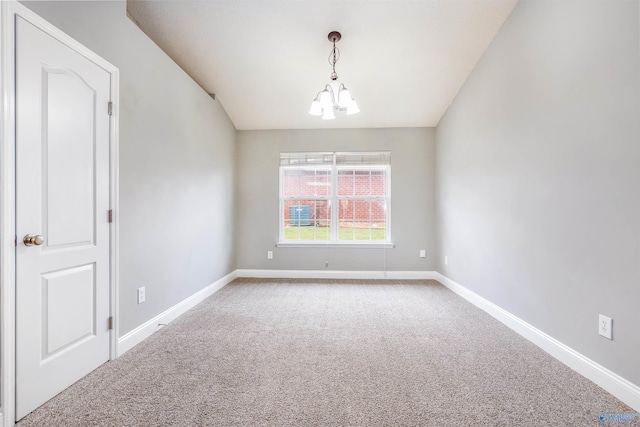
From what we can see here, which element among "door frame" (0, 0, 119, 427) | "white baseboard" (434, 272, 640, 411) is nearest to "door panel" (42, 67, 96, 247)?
"door frame" (0, 0, 119, 427)

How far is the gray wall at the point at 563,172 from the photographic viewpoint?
5.24 ft

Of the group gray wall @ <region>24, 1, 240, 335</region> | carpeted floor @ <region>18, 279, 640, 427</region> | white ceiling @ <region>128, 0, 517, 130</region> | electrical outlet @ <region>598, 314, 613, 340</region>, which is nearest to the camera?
carpeted floor @ <region>18, 279, 640, 427</region>

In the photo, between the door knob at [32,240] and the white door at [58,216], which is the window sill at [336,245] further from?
the door knob at [32,240]

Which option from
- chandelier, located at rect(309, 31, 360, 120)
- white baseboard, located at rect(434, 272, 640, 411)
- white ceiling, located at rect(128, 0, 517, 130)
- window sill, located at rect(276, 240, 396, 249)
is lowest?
white baseboard, located at rect(434, 272, 640, 411)

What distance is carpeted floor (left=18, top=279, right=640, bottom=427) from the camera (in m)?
1.47

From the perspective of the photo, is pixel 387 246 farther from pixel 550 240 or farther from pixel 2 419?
pixel 2 419

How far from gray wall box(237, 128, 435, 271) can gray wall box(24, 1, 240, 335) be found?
0.85 metres

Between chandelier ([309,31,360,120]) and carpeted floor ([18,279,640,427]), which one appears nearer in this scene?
carpeted floor ([18,279,640,427])

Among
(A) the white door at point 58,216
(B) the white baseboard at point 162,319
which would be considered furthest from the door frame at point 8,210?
(B) the white baseboard at point 162,319

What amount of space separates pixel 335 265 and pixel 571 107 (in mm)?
3359

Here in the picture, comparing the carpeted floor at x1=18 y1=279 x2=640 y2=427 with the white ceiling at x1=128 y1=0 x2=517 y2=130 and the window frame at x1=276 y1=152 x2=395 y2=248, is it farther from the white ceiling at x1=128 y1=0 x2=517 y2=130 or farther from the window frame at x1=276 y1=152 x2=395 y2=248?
the white ceiling at x1=128 y1=0 x2=517 y2=130

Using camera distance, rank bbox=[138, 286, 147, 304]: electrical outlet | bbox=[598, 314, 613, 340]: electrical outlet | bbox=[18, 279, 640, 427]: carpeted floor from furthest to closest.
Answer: bbox=[138, 286, 147, 304]: electrical outlet
bbox=[598, 314, 613, 340]: electrical outlet
bbox=[18, 279, 640, 427]: carpeted floor

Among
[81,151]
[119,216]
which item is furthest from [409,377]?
[81,151]

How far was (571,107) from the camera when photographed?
1948mm
